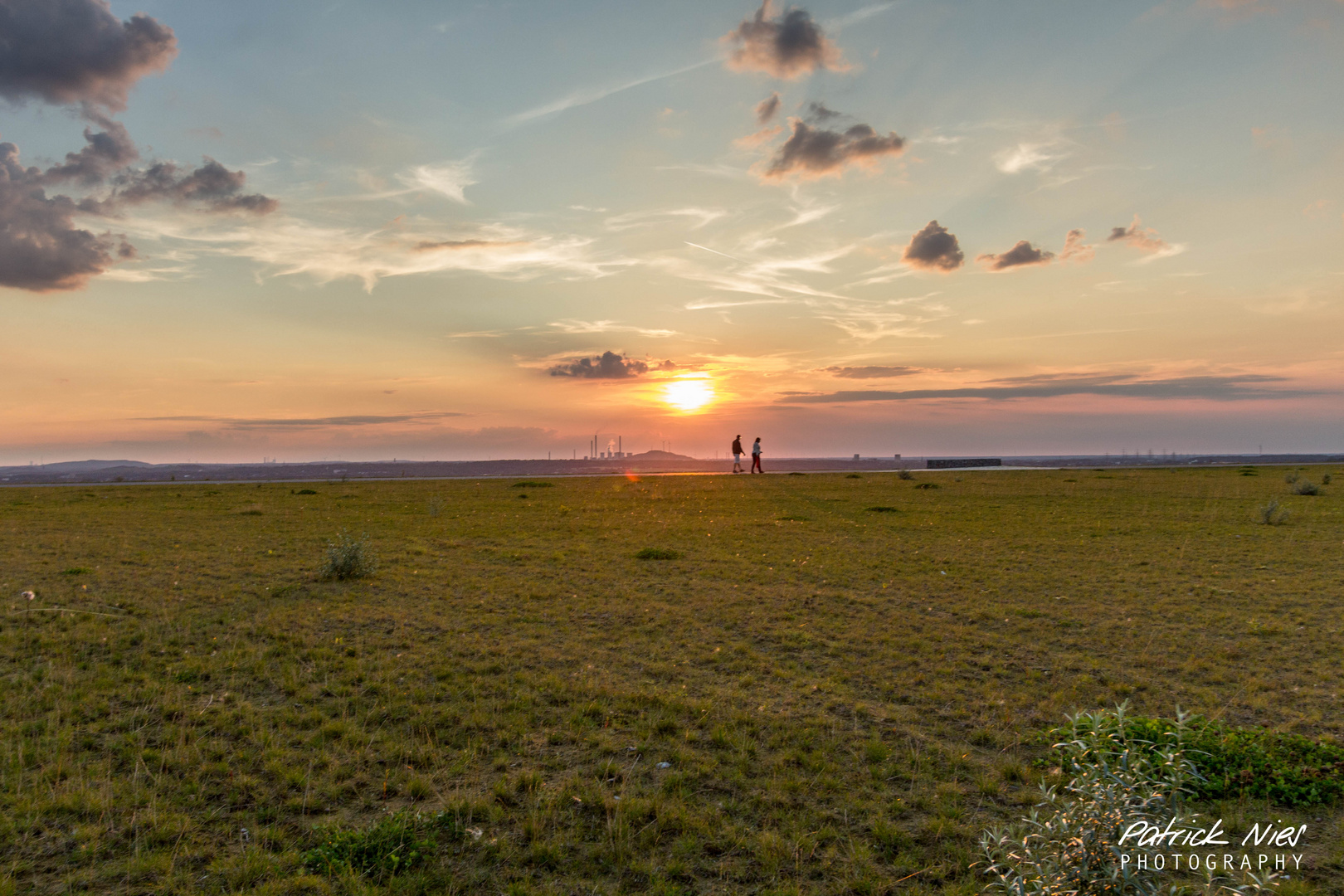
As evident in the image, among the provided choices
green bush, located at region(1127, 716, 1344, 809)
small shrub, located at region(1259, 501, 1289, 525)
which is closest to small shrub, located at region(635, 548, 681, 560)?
green bush, located at region(1127, 716, 1344, 809)

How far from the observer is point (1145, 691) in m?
9.75

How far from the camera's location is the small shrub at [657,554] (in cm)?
1983

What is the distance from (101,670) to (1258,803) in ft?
49.0

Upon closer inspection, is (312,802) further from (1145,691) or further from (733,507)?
(733,507)

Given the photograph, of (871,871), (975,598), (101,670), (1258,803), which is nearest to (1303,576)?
(975,598)

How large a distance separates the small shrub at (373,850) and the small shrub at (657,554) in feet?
44.4

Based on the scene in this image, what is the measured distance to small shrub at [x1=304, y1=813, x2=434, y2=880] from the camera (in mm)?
5859

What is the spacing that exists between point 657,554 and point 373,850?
1413cm

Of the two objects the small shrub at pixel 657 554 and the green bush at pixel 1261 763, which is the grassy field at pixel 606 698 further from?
the small shrub at pixel 657 554

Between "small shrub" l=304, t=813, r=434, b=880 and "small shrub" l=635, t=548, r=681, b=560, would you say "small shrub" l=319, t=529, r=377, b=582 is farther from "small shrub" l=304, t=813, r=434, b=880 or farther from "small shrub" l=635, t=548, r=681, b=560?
"small shrub" l=304, t=813, r=434, b=880

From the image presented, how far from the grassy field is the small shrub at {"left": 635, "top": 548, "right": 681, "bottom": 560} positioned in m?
0.45
